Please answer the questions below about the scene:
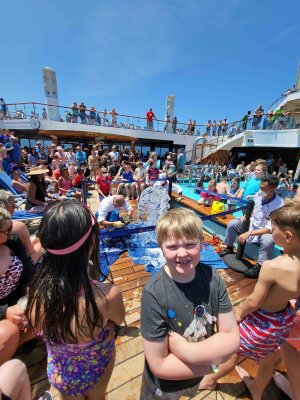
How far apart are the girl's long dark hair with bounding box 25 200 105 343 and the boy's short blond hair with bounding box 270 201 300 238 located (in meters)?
1.23

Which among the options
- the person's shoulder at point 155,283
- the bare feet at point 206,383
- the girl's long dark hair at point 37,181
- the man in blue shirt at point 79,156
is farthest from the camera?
the man in blue shirt at point 79,156

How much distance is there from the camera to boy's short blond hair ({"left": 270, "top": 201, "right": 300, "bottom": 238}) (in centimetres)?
129

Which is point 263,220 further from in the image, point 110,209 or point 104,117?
point 104,117

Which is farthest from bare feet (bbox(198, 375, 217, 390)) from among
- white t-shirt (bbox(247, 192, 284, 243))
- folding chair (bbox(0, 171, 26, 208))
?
folding chair (bbox(0, 171, 26, 208))

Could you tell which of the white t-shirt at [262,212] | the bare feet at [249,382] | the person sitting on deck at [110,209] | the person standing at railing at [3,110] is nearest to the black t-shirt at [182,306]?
the bare feet at [249,382]

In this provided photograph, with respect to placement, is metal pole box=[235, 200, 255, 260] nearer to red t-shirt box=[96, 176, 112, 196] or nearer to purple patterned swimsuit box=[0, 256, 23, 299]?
purple patterned swimsuit box=[0, 256, 23, 299]

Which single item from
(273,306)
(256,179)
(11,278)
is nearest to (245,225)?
(256,179)

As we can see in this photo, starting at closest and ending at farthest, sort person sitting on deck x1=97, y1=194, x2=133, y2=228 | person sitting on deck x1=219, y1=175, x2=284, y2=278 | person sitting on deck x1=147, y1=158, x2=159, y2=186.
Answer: person sitting on deck x1=219, y1=175, x2=284, y2=278 → person sitting on deck x1=97, y1=194, x2=133, y2=228 → person sitting on deck x1=147, y1=158, x2=159, y2=186

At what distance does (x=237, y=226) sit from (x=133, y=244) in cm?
208

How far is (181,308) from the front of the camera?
102 cm

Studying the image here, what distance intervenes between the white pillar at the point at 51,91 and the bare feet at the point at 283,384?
18.7m

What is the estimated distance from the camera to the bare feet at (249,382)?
1.56 metres

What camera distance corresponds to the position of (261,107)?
671 inches

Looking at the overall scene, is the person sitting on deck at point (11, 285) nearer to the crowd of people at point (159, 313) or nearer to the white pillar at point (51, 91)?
the crowd of people at point (159, 313)
